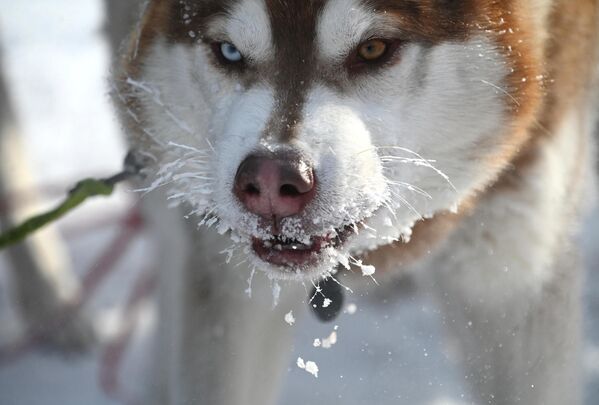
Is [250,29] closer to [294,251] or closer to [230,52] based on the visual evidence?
[230,52]

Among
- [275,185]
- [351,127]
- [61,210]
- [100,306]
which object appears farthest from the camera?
[100,306]

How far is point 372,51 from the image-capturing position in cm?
153

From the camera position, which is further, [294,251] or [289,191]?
[294,251]

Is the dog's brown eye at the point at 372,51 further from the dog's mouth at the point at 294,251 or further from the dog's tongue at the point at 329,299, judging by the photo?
the dog's tongue at the point at 329,299

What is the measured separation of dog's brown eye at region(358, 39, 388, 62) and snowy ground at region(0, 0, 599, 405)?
71cm

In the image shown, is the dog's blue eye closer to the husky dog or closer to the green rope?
the husky dog

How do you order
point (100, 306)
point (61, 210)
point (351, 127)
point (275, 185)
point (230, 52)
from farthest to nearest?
point (100, 306) → point (61, 210) → point (230, 52) → point (351, 127) → point (275, 185)

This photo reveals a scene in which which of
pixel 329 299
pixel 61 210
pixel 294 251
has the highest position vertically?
pixel 61 210

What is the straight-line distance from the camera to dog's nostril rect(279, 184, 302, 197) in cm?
137

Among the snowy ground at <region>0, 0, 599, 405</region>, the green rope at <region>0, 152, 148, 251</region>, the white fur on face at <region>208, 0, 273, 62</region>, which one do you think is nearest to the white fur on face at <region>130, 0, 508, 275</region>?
the white fur on face at <region>208, 0, 273, 62</region>

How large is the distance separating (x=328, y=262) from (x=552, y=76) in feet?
2.21

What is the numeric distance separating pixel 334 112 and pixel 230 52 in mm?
254

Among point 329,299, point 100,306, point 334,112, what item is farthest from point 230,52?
point 100,306

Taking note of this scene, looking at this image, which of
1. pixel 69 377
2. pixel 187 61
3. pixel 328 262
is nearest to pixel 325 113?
pixel 328 262
